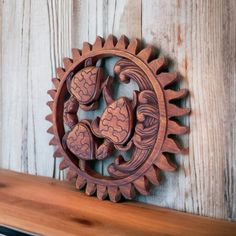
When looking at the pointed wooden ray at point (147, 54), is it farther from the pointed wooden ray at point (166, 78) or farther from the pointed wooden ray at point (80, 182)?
the pointed wooden ray at point (80, 182)

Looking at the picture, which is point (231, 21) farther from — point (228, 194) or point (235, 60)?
point (228, 194)

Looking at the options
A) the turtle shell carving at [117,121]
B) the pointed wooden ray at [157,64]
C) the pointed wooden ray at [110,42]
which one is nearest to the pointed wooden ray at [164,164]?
the turtle shell carving at [117,121]

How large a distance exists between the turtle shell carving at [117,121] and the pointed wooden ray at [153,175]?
0.10 meters

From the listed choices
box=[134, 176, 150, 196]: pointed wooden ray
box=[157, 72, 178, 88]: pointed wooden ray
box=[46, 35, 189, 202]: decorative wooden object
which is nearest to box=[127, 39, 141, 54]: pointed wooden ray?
box=[46, 35, 189, 202]: decorative wooden object

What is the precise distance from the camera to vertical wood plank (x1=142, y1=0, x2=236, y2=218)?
0.67 meters

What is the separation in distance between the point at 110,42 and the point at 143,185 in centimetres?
38

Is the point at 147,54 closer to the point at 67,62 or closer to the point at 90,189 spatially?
the point at 67,62

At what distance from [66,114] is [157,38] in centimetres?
34

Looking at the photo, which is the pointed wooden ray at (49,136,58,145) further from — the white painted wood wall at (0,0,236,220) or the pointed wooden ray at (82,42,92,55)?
the pointed wooden ray at (82,42,92,55)

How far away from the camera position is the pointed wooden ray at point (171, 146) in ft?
2.29

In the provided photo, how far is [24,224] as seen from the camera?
0.64 meters

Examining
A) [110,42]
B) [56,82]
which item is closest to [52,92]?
[56,82]

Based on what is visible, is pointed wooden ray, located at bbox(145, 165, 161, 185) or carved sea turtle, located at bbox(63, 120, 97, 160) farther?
carved sea turtle, located at bbox(63, 120, 97, 160)

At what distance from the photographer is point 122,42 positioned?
0.79 meters
